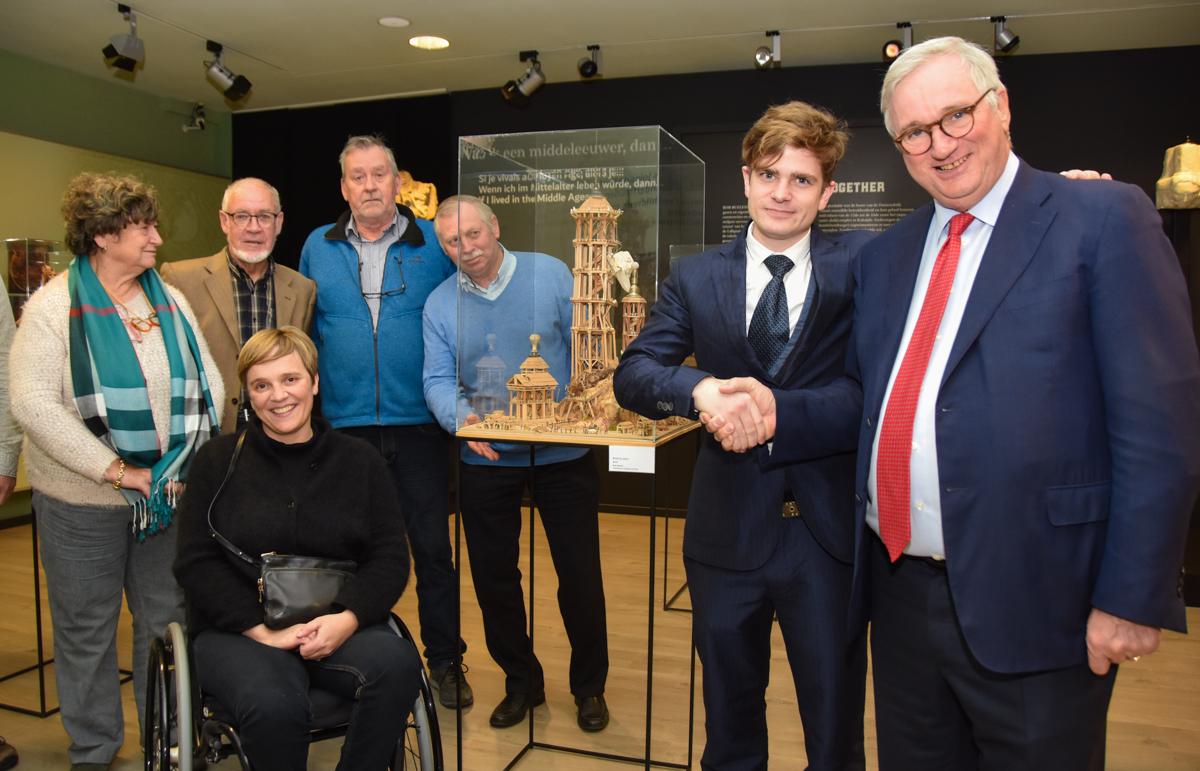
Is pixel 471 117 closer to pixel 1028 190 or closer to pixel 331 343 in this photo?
pixel 331 343

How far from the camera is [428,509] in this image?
328cm

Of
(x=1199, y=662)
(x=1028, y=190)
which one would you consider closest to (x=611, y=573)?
(x=1199, y=662)

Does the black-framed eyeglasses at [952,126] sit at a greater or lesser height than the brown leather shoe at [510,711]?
greater

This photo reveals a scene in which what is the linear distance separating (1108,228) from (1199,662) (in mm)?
3241

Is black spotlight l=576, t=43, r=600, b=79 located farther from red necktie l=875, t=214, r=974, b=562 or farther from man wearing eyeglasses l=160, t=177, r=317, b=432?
red necktie l=875, t=214, r=974, b=562

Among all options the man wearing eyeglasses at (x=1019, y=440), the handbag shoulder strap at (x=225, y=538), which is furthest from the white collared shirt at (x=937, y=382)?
the handbag shoulder strap at (x=225, y=538)

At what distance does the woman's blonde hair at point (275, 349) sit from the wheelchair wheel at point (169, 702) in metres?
0.65

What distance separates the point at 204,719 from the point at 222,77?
5.12 m

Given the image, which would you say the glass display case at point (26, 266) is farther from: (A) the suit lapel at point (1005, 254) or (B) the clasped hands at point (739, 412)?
(A) the suit lapel at point (1005, 254)

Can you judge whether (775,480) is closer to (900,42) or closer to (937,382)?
(937,382)

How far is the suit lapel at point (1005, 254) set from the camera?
4.82ft

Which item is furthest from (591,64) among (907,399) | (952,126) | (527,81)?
(907,399)

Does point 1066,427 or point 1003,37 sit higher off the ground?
point 1003,37

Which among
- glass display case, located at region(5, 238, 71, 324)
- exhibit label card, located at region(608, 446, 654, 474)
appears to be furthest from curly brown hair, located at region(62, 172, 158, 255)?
glass display case, located at region(5, 238, 71, 324)
